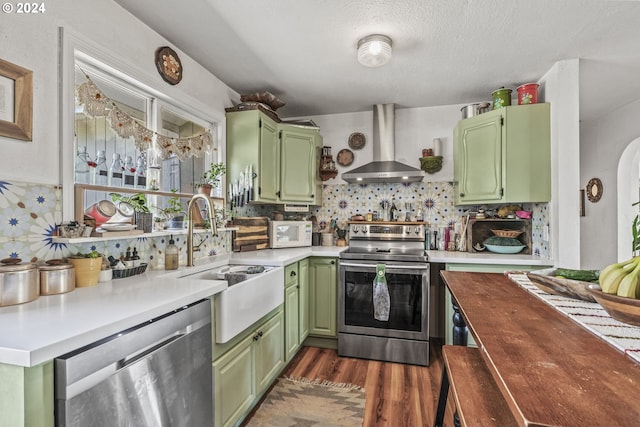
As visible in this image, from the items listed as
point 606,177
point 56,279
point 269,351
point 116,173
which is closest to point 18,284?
point 56,279

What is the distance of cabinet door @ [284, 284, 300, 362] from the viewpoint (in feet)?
7.48

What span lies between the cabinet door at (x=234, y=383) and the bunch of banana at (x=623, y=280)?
1498 mm

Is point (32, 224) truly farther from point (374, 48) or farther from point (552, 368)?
point (374, 48)

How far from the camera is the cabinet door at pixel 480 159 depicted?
2574 millimetres

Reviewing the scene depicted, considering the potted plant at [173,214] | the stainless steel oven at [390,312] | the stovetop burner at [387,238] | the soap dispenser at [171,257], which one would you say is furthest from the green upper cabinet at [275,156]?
the soap dispenser at [171,257]

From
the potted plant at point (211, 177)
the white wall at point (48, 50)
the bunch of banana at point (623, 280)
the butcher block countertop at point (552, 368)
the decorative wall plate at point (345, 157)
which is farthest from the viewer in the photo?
the decorative wall plate at point (345, 157)

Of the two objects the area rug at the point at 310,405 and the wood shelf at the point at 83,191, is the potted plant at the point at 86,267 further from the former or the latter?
the area rug at the point at 310,405

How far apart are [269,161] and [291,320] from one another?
1.40 m

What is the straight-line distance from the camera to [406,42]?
6.62 ft

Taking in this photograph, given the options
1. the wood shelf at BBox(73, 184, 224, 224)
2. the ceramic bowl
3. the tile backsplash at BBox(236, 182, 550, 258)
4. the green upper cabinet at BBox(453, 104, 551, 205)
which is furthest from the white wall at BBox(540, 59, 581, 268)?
the wood shelf at BBox(73, 184, 224, 224)

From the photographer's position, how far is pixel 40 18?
1.31 metres

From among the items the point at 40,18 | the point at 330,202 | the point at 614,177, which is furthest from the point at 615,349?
the point at 614,177

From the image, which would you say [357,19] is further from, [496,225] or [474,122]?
[496,225]

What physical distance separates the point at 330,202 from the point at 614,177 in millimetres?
3187
